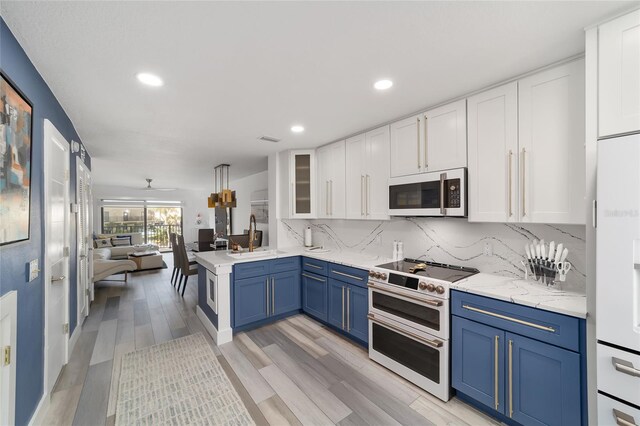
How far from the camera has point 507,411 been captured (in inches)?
69.0

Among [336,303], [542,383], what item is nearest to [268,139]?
[336,303]

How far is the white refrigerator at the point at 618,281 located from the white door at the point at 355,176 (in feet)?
6.89

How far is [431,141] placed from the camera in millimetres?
A: 2475

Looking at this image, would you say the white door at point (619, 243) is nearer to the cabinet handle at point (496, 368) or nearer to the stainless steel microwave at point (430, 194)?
the cabinet handle at point (496, 368)

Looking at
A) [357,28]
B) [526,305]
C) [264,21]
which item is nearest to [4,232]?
[264,21]

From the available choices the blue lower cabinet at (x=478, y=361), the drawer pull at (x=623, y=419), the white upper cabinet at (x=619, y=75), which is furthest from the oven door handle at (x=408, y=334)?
the white upper cabinet at (x=619, y=75)

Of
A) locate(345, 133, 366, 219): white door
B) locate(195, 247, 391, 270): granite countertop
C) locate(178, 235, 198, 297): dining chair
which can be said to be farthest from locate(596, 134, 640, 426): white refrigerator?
locate(178, 235, 198, 297): dining chair

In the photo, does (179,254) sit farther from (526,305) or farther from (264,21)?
(526,305)

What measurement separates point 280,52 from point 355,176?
1911 millimetres

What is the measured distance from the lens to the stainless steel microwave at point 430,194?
2.22m

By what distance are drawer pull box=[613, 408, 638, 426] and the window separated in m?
11.7

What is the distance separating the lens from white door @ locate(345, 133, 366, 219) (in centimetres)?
322

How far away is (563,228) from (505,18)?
5.09 feet

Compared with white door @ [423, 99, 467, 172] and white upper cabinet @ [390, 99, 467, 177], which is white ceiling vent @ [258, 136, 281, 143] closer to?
white upper cabinet @ [390, 99, 467, 177]
